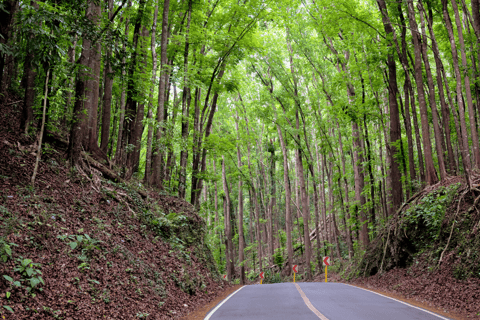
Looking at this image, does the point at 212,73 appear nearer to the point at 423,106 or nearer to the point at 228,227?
the point at 423,106

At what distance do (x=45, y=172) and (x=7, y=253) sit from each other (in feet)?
13.4

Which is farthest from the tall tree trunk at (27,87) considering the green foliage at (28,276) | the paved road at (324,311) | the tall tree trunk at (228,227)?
the tall tree trunk at (228,227)

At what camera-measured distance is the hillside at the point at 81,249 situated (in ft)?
17.1

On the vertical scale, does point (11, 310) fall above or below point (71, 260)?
below

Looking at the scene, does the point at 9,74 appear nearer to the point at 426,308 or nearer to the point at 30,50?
the point at 30,50

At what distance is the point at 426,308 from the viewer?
8.34 meters

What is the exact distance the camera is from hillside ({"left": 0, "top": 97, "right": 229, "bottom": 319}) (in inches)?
206

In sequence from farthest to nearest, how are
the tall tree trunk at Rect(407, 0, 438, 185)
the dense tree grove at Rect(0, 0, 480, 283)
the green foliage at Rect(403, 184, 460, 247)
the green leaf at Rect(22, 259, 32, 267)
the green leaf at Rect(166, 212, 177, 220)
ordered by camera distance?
the tall tree trunk at Rect(407, 0, 438, 185) < the green leaf at Rect(166, 212, 177, 220) < the green foliage at Rect(403, 184, 460, 247) < the dense tree grove at Rect(0, 0, 480, 283) < the green leaf at Rect(22, 259, 32, 267)

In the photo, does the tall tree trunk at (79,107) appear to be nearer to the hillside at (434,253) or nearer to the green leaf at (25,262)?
the green leaf at (25,262)

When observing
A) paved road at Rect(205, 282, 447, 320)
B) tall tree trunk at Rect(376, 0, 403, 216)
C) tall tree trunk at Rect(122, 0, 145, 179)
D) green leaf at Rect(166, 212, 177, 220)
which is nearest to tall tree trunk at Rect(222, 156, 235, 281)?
tall tree trunk at Rect(122, 0, 145, 179)

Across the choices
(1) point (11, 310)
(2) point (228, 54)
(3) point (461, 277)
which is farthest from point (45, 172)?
(3) point (461, 277)

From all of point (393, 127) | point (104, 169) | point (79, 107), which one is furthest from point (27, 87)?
point (393, 127)

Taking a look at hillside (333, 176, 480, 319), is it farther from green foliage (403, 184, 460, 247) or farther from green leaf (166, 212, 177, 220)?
green leaf (166, 212, 177, 220)

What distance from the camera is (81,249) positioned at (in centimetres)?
700
